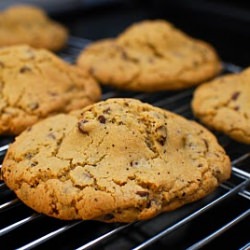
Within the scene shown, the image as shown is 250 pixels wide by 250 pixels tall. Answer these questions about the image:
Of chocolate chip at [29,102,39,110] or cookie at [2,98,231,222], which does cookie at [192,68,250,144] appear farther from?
chocolate chip at [29,102,39,110]

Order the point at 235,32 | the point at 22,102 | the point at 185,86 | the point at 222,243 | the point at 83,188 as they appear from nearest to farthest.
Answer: the point at 83,188, the point at 222,243, the point at 22,102, the point at 185,86, the point at 235,32

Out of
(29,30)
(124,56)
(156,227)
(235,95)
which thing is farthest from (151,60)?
(156,227)

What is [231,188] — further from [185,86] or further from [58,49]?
[58,49]

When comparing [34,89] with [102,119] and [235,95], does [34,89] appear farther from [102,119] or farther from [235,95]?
[235,95]

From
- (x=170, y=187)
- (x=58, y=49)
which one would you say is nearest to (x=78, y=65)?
(x=58, y=49)

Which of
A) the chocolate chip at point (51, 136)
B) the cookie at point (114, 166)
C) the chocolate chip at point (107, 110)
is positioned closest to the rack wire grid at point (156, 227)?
the cookie at point (114, 166)

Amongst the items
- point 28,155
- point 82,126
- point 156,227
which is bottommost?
point 156,227
